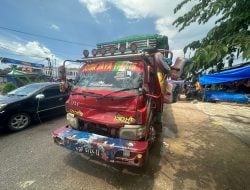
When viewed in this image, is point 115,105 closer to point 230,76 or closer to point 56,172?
point 56,172

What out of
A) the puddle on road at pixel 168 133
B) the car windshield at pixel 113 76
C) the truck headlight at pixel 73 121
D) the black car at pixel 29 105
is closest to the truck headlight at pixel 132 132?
the car windshield at pixel 113 76

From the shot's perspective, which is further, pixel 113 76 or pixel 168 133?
pixel 168 133

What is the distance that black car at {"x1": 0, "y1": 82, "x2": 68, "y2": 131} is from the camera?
507 centimetres

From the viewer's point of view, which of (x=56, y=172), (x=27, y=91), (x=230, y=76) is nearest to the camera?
(x=56, y=172)

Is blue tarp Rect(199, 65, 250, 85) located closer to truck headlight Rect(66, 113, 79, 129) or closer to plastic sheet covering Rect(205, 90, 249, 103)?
plastic sheet covering Rect(205, 90, 249, 103)

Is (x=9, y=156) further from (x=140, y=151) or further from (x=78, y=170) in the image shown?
(x=140, y=151)

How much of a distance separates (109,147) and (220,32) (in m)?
2.65

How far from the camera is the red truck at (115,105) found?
2.70 metres

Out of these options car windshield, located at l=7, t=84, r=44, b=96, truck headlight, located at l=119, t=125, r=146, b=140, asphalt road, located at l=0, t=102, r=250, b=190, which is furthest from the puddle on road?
car windshield, located at l=7, t=84, r=44, b=96

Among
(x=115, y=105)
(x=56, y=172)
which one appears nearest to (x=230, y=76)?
(x=115, y=105)

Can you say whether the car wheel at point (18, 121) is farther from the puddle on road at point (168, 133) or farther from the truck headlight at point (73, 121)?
the puddle on road at point (168, 133)

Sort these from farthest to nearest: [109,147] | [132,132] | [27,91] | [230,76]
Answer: [230,76]
[27,91]
[132,132]
[109,147]

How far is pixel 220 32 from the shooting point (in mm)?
2828

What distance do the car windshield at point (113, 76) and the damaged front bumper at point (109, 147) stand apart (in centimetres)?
96
